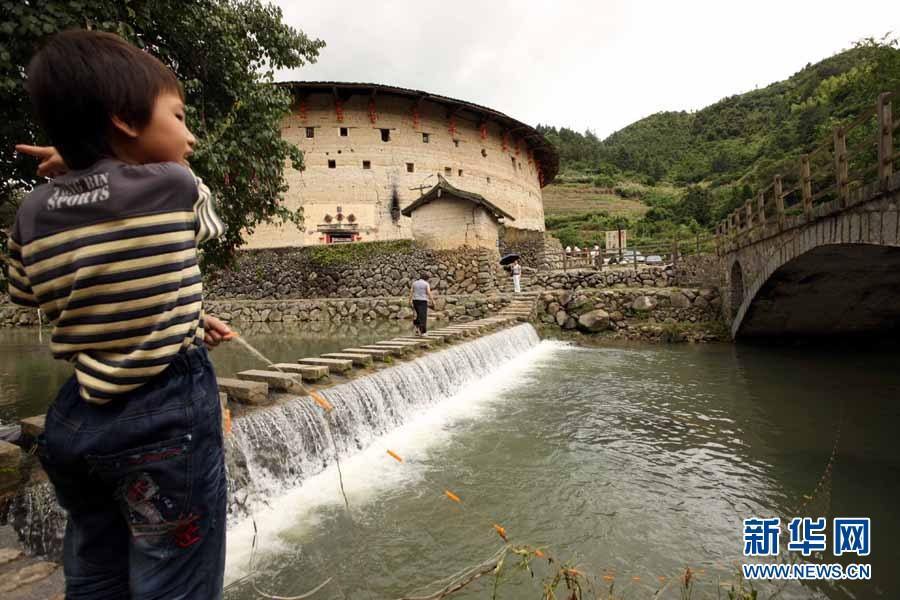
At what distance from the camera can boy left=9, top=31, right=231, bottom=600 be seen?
3.56 ft

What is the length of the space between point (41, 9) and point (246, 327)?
55.1 ft

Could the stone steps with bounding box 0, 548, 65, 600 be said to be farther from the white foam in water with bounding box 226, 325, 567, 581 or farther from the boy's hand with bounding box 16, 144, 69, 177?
the boy's hand with bounding box 16, 144, 69, 177

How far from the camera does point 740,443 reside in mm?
6293

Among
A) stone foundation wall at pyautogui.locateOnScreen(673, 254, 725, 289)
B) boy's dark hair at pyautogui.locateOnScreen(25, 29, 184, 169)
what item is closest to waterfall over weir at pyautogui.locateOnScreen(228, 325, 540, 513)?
boy's dark hair at pyautogui.locateOnScreen(25, 29, 184, 169)

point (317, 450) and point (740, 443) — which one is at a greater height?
point (317, 450)

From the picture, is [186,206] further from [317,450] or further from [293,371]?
[293,371]

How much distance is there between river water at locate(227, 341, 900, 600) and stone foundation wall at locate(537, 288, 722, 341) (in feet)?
20.7

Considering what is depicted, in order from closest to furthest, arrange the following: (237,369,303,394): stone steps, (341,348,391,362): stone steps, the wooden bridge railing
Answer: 1. (237,369,303,394): stone steps
2. the wooden bridge railing
3. (341,348,391,362): stone steps

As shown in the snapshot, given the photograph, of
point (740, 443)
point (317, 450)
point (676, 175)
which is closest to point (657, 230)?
point (676, 175)

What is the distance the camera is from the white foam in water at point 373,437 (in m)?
4.38

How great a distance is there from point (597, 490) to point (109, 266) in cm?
504

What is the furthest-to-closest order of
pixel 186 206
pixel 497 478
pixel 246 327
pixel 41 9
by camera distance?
pixel 246 327, pixel 497 478, pixel 41 9, pixel 186 206

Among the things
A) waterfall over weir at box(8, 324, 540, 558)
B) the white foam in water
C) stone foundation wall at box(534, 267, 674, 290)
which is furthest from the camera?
stone foundation wall at box(534, 267, 674, 290)

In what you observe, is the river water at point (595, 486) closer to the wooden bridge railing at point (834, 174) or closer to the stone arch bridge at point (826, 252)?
the stone arch bridge at point (826, 252)
